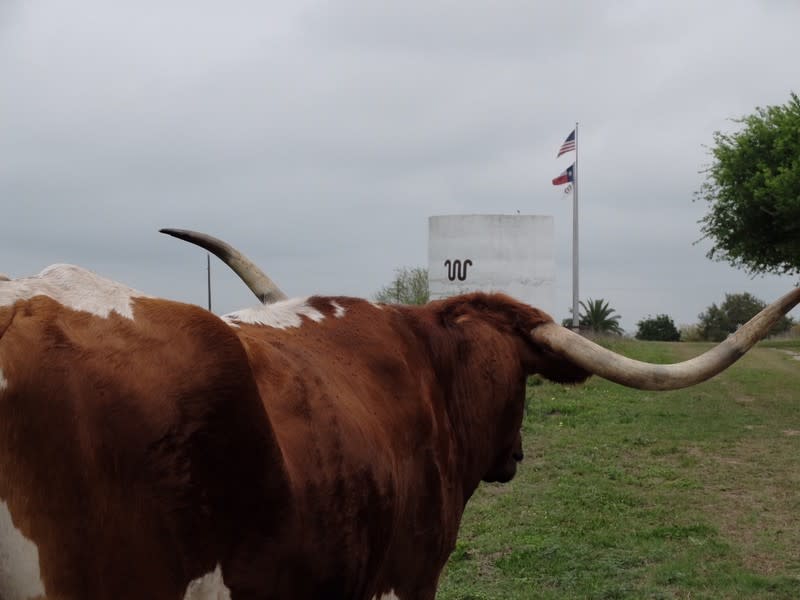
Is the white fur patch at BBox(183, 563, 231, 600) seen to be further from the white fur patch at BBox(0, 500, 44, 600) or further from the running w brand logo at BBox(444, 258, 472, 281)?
the running w brand logo at BBox(444, 258, 472, 281)

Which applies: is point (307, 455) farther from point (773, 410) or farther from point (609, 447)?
point (773, 410)

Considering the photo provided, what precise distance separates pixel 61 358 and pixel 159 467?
0.35 metres

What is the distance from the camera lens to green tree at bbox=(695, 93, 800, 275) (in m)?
26.1

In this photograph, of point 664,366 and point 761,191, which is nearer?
point 664,366

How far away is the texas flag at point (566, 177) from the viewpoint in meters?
26.4

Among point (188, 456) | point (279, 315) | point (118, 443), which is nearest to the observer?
point (118, 443)

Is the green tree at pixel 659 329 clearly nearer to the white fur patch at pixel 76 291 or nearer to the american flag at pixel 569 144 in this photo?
the american flag at pixel 569 144

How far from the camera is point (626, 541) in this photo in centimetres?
792

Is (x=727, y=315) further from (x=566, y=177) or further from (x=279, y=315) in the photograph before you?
(x=279, y=315)

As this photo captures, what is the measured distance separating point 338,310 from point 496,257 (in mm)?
11176

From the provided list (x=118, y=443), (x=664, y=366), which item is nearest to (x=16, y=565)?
(x=118, y=443)

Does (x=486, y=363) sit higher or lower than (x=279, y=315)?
lower

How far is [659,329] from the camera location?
54250mm

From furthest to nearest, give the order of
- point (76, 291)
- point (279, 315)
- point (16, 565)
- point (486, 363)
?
point (486, 363)
point (279, 315)
point (76, 291)
point (16, 565)
